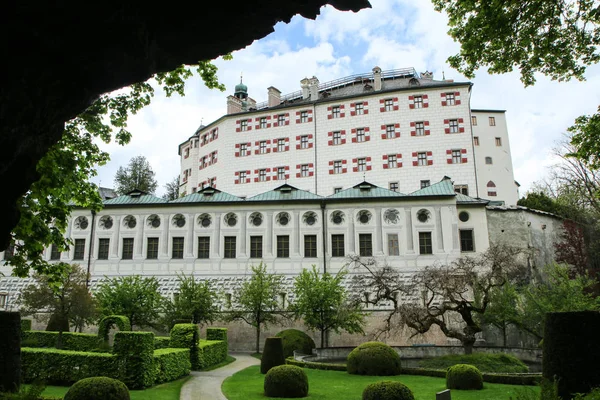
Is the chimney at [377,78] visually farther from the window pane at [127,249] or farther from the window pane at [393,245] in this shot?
the window pane at [127,249]

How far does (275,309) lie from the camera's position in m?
31.2

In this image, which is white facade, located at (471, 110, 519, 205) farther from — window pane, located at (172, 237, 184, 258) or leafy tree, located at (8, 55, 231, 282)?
leafy tree, located at (8, 55, 231, 282)

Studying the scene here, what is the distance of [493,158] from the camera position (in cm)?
5006

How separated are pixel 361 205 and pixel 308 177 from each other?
11607mm

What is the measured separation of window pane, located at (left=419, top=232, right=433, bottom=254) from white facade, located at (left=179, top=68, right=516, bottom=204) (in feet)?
30.5

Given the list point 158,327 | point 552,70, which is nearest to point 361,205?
point 158,327

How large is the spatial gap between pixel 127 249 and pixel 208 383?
19132 mm

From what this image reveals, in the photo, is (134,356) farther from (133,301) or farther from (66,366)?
(133,301)

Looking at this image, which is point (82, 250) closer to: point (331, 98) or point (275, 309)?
point (275, 309)

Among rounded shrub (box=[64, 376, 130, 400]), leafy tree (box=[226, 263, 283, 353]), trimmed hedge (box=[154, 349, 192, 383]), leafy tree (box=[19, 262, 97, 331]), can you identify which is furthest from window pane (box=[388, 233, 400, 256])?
rounded shrub (box=[64, 376, 130, 400])

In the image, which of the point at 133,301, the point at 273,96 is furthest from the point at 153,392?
the point at 273,96

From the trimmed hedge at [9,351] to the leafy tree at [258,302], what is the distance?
17.3 m

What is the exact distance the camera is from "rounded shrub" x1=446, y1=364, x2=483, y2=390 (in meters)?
15.8

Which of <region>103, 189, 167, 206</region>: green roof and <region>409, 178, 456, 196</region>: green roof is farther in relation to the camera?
<region>103, 189, 167, 206</region>: green roof
